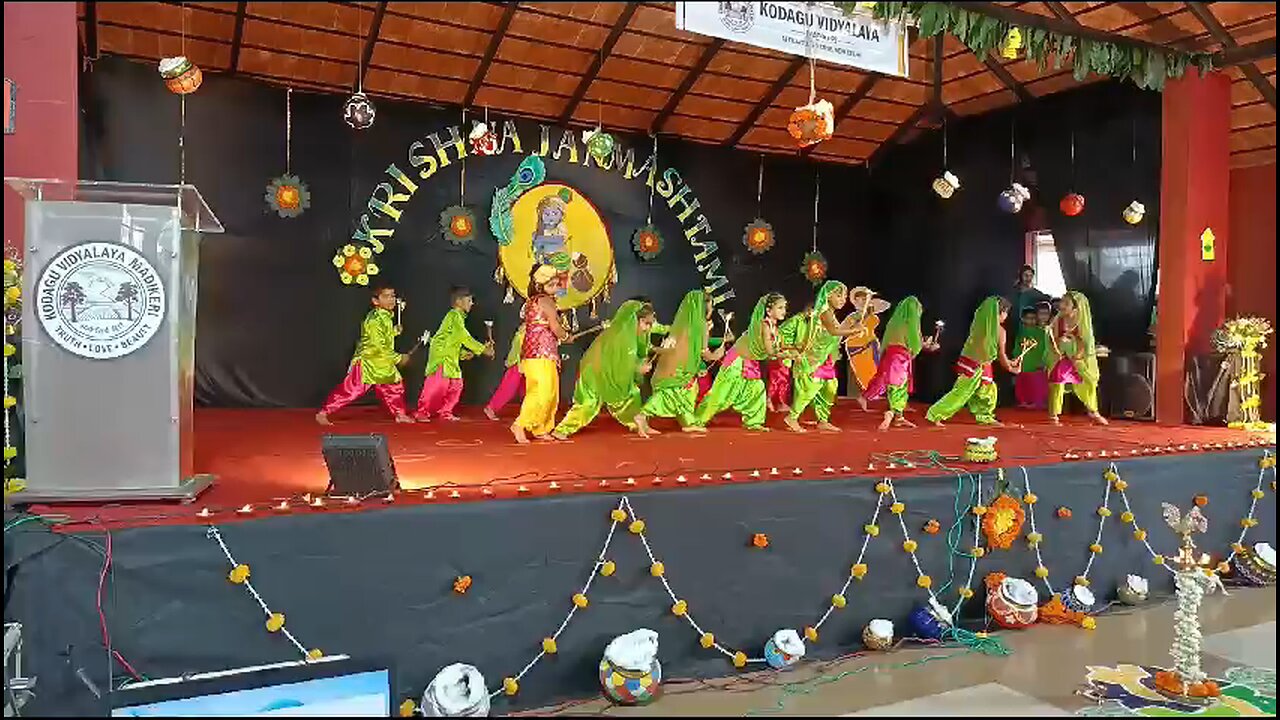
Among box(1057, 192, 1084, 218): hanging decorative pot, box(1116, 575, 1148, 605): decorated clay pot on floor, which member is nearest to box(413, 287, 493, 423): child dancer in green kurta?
box(1116, 575, 1148, 605): decorated clay pot on floor

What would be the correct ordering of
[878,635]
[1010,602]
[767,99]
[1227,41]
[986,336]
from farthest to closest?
[767,99] < [986,336] < [1227,41] < [1010,602] < [878,635]

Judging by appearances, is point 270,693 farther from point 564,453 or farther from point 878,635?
point 878,635

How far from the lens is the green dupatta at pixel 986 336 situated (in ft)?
25.8

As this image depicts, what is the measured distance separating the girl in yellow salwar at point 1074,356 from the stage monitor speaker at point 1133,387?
0.30 meters

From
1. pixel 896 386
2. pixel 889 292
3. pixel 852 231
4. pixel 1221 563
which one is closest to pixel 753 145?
pixel 852 231

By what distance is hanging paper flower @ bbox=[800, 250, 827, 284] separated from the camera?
11.7 meters

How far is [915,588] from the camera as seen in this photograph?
4859mm

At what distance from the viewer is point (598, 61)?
914 centimetres

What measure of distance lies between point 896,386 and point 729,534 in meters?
3.91

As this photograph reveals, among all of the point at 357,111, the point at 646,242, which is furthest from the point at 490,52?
the point at 646,242

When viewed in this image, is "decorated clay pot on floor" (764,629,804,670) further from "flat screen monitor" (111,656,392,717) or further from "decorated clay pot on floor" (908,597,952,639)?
"flat screen monitor" (111,656,392,717)

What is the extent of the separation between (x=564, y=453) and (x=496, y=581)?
62.1 inches

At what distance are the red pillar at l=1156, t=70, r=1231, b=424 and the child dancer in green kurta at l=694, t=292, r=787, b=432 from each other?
353cm

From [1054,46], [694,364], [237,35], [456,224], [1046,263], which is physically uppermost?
[237,35]
